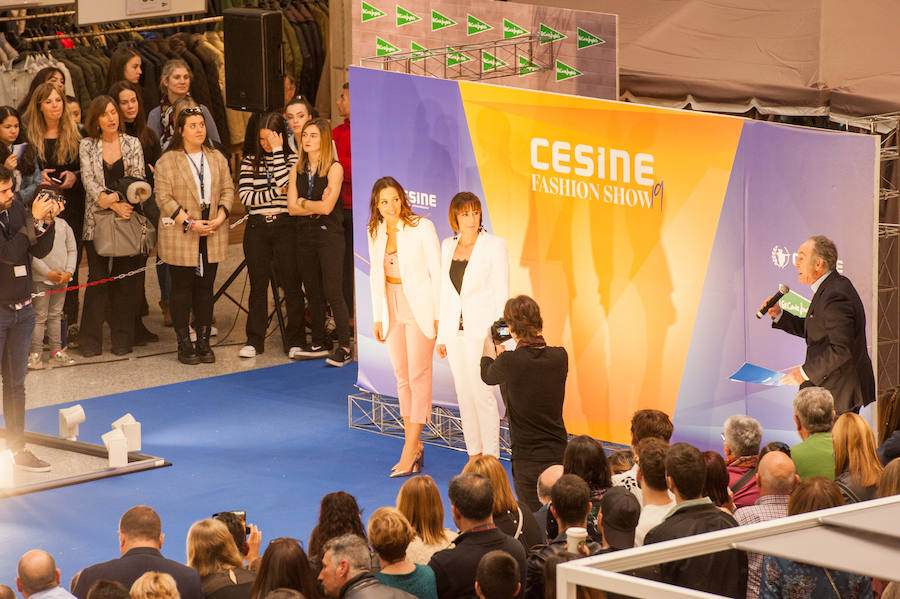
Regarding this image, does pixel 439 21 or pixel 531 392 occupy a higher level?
pixel 439 21

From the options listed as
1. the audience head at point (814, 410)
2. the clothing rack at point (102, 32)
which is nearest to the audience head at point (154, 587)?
the audience head at point (814, 410)

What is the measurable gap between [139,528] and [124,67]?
7270 mm

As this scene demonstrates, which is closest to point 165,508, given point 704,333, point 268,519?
point 268,519

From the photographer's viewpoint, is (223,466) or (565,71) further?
(565,71)

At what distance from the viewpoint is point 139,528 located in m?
4.71

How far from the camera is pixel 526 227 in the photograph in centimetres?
779

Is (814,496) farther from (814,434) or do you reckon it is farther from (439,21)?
(439,21)

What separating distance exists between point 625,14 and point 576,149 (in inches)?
146

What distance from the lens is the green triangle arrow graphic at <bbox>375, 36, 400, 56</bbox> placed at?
9039mm

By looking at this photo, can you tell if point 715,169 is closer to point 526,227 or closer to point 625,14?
point 526,227

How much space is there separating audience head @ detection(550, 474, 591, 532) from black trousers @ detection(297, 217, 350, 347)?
5918mm

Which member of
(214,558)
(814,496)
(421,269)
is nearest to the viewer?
(814,496)

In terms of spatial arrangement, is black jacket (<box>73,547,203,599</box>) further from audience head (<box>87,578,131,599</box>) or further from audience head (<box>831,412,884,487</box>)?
audience head (<box>831,412,884,487</box>)

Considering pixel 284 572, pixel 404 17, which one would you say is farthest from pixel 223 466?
pixel 284 572
